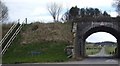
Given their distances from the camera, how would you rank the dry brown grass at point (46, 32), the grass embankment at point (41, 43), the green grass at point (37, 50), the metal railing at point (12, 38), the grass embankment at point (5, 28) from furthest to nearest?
the grass embankment at point (5, 28)
the dry brown grass at point (46, 32)
the metal railing at point (12, 38)
the grass embankment at point (41, 43)
the green grass at point (37, 50)

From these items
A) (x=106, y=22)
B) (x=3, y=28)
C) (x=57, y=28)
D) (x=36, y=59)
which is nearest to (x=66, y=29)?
(x=57, y=28)

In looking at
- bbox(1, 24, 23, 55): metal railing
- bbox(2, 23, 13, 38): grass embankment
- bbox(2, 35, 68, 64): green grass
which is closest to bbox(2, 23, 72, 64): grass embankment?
bbox(2, 35, 68, 64): green grass

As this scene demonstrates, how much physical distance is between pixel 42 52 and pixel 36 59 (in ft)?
14.3

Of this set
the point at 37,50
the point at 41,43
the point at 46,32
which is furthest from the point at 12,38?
the point at 46,32

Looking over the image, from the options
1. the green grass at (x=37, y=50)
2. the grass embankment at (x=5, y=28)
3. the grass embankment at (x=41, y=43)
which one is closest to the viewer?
the green grass at (x=37, y=50)

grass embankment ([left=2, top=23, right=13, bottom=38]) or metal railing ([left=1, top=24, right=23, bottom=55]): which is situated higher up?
grass embankment ([left=2, top=23, right=13, bottom=38])

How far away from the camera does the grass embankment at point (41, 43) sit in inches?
1566

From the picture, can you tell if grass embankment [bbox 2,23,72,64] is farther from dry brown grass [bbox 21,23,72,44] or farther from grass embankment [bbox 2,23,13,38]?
grass embankment [bbox 2,23,13,38]

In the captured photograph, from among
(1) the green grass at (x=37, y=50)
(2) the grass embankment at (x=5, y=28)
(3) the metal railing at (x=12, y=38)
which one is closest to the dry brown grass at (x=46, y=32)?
(3) the metal railing at (x=12, y=38)

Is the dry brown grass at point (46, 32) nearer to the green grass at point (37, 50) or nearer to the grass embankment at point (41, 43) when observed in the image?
the grass embankment at point (41, 43)

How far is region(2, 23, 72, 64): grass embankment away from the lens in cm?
3977

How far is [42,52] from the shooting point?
41906 mm

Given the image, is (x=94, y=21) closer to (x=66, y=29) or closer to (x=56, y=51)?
(x=66, y=29)

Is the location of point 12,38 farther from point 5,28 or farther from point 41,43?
point 5,28
